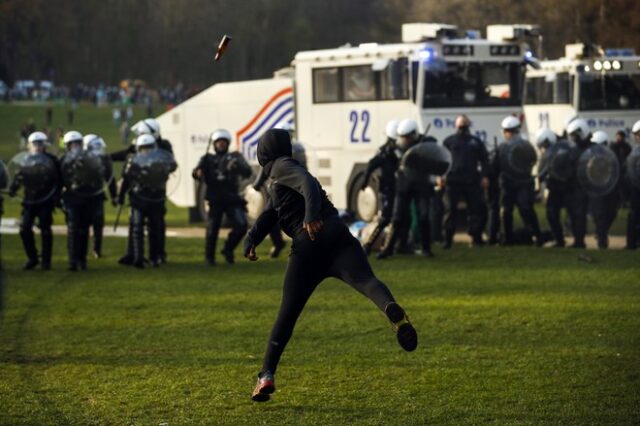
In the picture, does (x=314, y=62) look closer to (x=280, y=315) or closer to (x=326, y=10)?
(x=280, y=315)

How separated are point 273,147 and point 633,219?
12963 mm

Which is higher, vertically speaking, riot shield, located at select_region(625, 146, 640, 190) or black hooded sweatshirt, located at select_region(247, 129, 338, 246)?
black hooded sweatshirt, located at select_region(247, 129, 338, 246)

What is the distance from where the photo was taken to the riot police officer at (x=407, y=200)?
20.3 meters

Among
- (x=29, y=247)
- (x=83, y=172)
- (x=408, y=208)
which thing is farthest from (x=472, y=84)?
(x=29, y=247)

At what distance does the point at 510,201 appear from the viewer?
72.2 ft

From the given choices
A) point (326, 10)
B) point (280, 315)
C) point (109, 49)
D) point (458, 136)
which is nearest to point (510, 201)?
point (458, 136)

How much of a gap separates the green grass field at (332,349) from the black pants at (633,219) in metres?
1.94

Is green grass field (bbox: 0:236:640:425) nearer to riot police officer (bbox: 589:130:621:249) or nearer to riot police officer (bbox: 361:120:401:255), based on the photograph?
riot police officer (bbox: 361:120:401:255)

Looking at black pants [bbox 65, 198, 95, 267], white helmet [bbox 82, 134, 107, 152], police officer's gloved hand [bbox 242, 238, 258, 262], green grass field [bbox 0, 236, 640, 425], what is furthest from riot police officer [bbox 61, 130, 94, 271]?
police officer's gloved hand [bbox 242, 238, 258, 262]

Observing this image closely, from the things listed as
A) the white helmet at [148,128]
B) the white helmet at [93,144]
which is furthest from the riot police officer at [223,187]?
the white helmet at [93,144]

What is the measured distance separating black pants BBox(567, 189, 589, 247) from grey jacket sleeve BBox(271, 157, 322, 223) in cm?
1324

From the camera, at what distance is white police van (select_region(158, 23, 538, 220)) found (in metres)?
24.8

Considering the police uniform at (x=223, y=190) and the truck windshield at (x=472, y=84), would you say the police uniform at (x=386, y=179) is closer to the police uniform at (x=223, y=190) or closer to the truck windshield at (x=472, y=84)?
the police uniform at (x=223, y=190)

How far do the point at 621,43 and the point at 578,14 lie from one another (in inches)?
70.2
